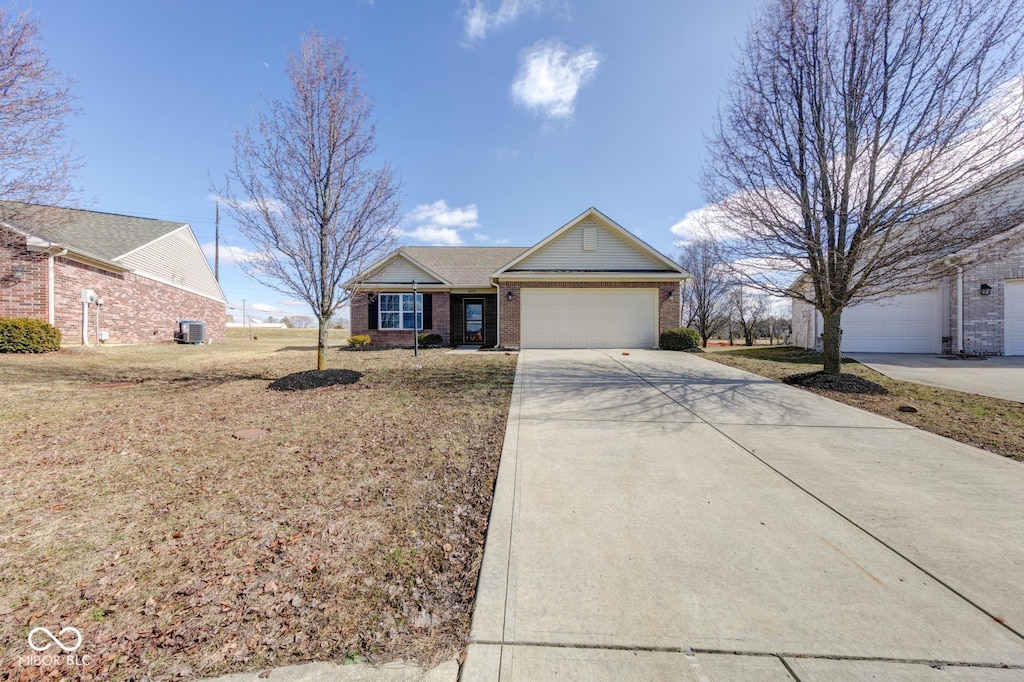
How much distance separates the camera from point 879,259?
713 cm

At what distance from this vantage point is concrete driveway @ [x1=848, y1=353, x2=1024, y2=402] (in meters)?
7.20

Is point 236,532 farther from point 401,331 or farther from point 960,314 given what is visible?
point 960,314

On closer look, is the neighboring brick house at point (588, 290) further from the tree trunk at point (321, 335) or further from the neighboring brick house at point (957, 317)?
the neighboring brick house at point (957, 317)

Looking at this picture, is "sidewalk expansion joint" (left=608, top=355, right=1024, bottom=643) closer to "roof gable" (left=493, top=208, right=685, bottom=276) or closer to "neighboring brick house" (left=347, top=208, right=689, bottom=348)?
"neighboring brick house" (left=347, top=208, right=689, bottom=348)

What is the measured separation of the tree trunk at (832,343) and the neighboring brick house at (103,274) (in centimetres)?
1903

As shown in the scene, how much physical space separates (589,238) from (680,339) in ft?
16.8

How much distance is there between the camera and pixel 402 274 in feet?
54.6

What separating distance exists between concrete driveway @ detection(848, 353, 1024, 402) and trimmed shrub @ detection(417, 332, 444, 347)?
47.9ft

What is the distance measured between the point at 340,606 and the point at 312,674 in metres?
0.38

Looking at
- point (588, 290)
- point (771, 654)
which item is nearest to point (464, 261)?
point (588, 290)

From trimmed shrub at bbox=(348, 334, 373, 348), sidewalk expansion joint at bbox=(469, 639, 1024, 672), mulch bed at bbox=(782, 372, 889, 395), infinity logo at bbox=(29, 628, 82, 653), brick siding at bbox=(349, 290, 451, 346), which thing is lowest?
sidewalk expansion joint at bbox=(469, 639, 1024, 672)

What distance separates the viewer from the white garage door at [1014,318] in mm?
12445

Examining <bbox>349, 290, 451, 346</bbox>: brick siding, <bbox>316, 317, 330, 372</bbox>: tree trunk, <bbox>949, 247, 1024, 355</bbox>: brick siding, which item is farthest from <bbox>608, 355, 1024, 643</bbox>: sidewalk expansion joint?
<bbox>949, 247, 1024, 355</bbox>: brick siding

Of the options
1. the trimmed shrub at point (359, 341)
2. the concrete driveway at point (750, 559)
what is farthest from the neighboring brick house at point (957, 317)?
the trimmed shrub at point (359, 341)
